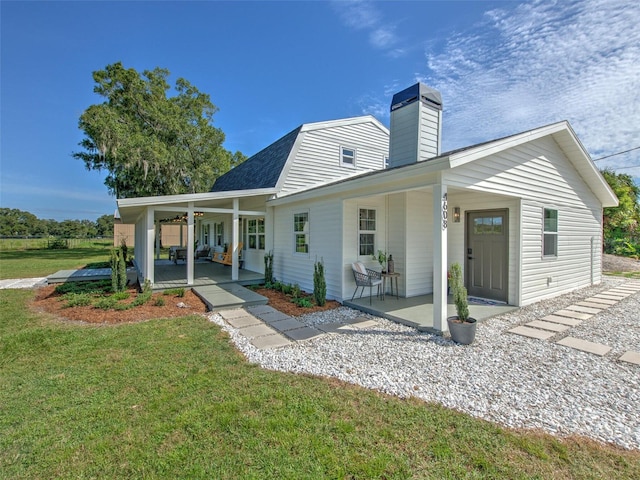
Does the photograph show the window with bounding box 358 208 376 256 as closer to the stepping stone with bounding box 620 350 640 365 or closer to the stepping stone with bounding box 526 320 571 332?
the stepping stone with bounding box 526 320 571 332

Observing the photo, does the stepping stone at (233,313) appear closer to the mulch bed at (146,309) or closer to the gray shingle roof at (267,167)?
the mulch bed at (146,309)

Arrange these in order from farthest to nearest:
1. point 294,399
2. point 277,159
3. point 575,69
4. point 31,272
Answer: point 31,272 → point 277,159 → point 575,69 → point 294,399

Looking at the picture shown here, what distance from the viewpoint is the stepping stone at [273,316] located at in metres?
5.88

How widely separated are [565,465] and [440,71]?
10.1 metres

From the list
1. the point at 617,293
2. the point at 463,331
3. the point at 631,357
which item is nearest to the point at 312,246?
the point at 463,331

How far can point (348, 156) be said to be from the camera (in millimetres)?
11891

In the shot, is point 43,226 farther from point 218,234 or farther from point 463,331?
point 463,331

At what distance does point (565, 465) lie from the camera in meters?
2.13

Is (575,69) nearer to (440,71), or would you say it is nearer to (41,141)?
(440,71)

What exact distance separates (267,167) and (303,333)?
851 cm

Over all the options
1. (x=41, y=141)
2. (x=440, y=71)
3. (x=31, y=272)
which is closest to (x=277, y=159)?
(x=440, y=71)

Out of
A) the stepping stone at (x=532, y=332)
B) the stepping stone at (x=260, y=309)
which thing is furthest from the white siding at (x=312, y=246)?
the stepping stone at (x=532, y=332)

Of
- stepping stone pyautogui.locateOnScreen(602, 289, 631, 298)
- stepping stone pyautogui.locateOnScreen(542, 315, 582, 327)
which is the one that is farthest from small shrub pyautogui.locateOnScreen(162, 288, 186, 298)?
stepping stone pyautogui.locateOnScreen(602, 289, 631, 298)

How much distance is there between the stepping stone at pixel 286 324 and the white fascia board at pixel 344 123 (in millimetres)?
7569
